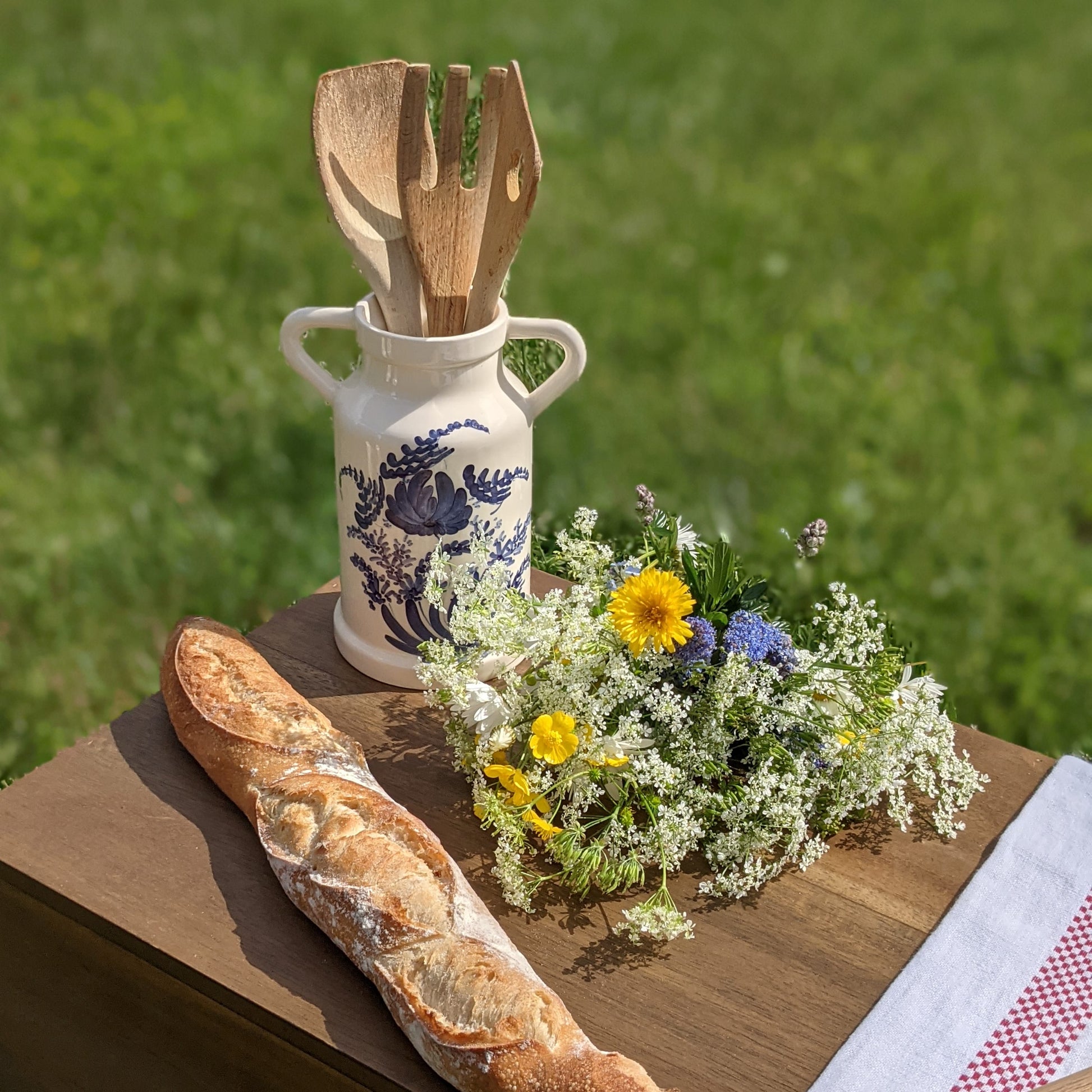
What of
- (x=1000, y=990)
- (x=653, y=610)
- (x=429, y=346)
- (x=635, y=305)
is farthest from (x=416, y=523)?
(x=635, y=305)

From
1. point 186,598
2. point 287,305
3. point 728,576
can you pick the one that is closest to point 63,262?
point 287,305

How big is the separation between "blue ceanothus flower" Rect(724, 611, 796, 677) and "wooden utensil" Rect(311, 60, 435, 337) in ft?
1.60

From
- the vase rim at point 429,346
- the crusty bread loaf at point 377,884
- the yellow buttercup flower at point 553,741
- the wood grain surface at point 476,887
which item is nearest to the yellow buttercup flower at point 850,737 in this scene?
the wood grain surface at point 476,887

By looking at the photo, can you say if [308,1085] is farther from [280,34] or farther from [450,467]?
[280,34]

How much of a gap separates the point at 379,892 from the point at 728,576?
0.51 metres

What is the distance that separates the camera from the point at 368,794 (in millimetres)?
1335

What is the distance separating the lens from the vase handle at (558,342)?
1485 millimetres

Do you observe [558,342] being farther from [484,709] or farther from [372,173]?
[484,709]

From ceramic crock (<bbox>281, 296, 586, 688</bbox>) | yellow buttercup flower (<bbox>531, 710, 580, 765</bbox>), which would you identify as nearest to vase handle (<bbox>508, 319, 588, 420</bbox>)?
ceramic crock (<bbox>281, 296, 586, 688</bbox>)

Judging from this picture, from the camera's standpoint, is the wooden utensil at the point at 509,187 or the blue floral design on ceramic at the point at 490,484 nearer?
the wooden utensil at the point at 509,187

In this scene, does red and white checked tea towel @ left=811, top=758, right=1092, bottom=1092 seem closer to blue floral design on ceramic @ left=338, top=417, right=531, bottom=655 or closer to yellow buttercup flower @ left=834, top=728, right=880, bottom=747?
yellow buttercup flower @ left=834, top=728, right=880, bottom=747

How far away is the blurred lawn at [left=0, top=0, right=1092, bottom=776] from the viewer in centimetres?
281

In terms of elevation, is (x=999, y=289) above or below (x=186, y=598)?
above

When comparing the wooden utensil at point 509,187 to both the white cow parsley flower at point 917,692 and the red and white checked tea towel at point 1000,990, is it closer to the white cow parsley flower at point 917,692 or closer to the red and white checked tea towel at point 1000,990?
the white cow parsley flower at point 917,692
